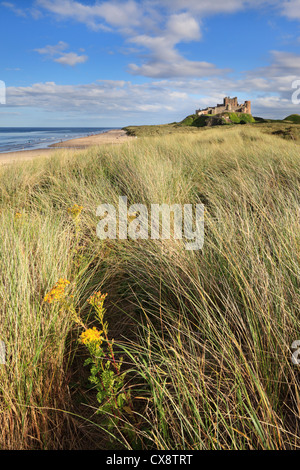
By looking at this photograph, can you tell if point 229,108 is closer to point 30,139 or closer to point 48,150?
point 30,139

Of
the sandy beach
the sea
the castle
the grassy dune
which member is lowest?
the grassy dune

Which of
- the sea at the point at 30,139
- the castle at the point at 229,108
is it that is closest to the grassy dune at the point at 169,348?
the sea at the point at 30,139

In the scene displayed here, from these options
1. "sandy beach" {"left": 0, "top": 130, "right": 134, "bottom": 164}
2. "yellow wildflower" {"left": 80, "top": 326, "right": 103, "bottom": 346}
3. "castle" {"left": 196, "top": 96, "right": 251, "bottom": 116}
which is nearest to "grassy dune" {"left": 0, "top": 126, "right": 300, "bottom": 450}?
"yellow wildflower" {"left": 80, "top": 326, "right": 103, "bottom": 346}

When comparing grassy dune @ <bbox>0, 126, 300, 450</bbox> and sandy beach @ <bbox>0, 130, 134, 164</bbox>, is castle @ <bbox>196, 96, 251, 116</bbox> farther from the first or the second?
grassy dune @ <bbox>0, 126, 300, 450</bbox>

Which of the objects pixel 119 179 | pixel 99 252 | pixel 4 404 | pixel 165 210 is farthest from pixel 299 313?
pixel 119 179

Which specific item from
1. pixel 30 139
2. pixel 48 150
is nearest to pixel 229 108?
pixel 30 139

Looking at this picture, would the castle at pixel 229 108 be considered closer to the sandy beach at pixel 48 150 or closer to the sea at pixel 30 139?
the sea at pixel 30 139

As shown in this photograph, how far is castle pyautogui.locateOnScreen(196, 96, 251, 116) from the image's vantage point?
44031mm

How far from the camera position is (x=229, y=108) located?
1795 inches
